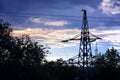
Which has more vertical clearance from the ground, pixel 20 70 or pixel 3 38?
pixel 3 38

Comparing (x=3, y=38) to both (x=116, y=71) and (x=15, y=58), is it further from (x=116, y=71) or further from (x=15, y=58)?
(x=116, y=71)

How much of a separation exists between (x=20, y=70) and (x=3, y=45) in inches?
505

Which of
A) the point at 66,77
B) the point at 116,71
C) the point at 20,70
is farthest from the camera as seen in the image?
the point at 66,77

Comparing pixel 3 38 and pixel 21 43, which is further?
pixel 21 43

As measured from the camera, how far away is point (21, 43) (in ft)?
341

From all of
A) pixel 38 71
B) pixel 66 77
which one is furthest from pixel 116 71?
pixel 38 71

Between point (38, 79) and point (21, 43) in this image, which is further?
point (21, 43)

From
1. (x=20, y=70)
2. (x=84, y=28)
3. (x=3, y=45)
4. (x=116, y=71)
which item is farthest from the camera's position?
(x=116, y=71)

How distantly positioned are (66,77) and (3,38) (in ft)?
88.4

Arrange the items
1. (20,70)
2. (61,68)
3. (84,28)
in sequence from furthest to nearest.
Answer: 1. (61,68)
2. (20,70)
3. (84,28)

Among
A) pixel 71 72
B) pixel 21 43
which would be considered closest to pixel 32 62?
pixel 21 43

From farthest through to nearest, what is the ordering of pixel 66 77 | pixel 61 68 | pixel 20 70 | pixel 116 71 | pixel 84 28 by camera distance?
pixel 61 68
pixel 66 77
pixel 116 71
pixel 20 70
pixel 84 28

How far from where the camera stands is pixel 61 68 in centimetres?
12481

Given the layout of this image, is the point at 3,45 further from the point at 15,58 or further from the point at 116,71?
the point at 116,71
